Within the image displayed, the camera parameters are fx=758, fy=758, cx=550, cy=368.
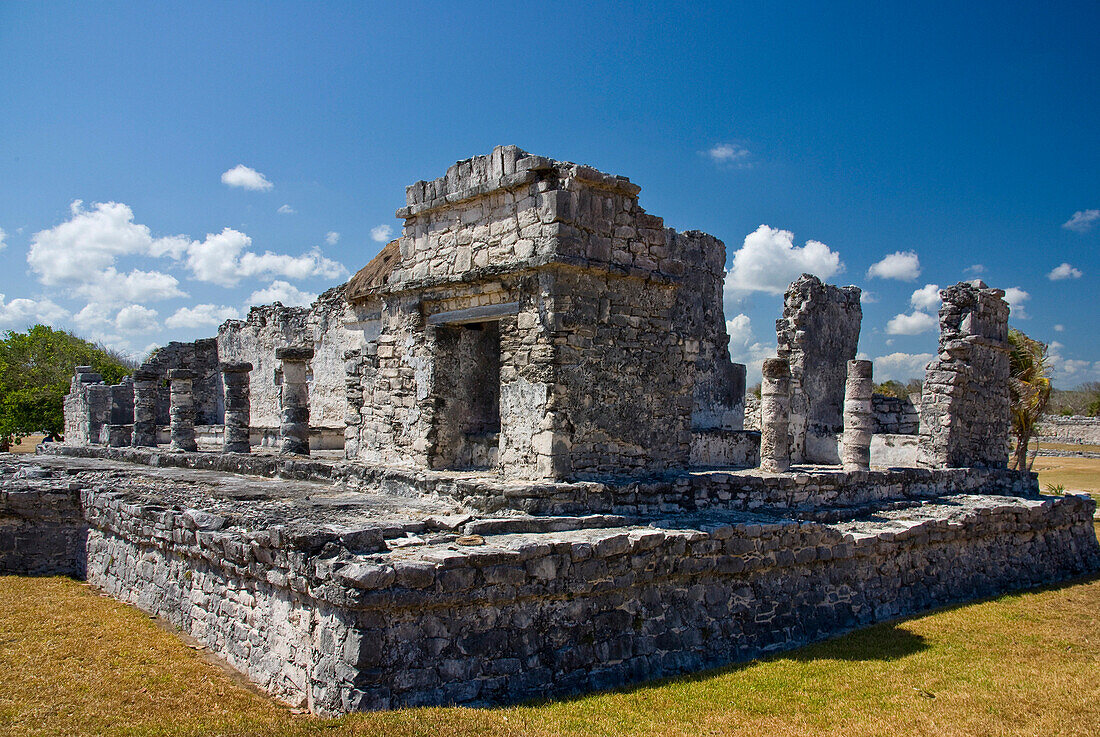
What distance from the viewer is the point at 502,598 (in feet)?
15.3

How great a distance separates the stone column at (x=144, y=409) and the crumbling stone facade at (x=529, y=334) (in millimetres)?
7363

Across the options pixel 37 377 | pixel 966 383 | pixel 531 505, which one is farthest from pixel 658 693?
pixel 37 377

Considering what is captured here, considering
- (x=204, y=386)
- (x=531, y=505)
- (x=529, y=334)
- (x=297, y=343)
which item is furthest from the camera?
(x=204, y=386)

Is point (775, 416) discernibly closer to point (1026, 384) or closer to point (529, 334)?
point (529, 334)

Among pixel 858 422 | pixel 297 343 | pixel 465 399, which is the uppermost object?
pixel 297 343

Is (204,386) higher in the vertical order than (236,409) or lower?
higher

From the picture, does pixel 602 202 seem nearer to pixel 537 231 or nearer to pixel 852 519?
pixel 537 231

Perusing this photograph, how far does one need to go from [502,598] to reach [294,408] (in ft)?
22.7

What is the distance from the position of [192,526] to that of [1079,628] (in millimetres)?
8118

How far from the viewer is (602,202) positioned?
22.3 ft

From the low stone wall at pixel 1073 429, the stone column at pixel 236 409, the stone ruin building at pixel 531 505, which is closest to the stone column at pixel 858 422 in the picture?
the stone ruin building at pixel 531 505

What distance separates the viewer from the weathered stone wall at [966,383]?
10492 mm

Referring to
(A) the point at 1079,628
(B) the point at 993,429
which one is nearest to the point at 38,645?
(A) the point at 1079,628

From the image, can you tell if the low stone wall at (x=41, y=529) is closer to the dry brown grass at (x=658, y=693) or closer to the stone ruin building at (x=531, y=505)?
the stone ruin building at (x=531, y=505)
